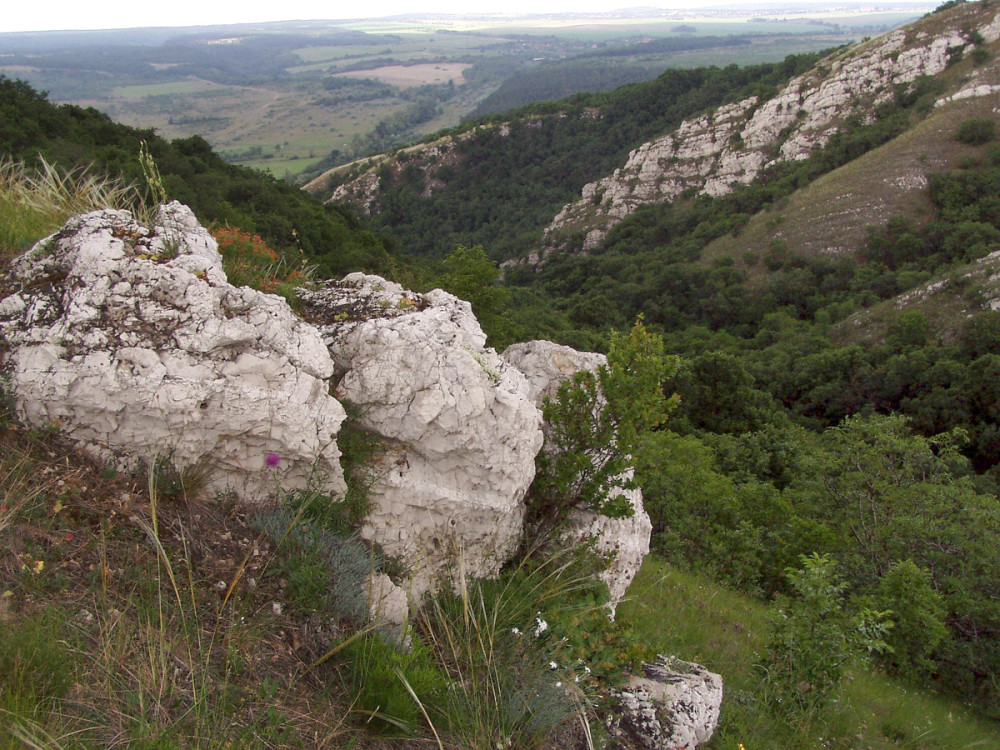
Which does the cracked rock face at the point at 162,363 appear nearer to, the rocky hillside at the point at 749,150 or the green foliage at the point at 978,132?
the rocky hillside at the point at 749,150

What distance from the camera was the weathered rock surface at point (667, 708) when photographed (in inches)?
168

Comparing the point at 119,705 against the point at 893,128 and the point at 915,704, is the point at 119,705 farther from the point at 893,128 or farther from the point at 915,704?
the point at 893,128

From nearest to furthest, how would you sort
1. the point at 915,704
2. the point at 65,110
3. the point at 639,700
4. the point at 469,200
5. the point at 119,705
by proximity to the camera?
the point at 119,705
the point at 639,700
the point at 915,704
the point at 65,110
the point at 469,200

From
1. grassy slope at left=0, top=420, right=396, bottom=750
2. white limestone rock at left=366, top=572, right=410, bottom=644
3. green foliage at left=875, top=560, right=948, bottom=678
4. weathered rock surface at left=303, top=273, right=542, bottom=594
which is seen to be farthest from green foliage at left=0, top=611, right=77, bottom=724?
green foliage at left=875, top=560, right=948, bottom=678

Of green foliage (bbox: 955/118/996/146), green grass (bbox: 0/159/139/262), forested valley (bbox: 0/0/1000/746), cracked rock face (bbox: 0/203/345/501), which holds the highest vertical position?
green foliage (bbox: 955/118/996/146)

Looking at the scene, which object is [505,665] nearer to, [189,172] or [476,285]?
[476,285]

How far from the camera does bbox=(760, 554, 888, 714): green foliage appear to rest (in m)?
5.41

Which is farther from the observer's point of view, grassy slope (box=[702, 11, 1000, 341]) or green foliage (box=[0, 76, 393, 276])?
grassy slope (box=[702, 11, 1000, 341])

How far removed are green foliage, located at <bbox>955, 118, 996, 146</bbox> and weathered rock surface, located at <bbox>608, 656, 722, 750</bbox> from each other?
68263 mm

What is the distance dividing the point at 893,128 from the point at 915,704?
2803 inches

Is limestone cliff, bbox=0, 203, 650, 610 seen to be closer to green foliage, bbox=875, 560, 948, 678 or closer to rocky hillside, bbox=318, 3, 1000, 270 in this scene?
green foliage, bbox=875, 560, 948, 678

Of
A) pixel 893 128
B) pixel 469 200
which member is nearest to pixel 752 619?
pixel 893 128

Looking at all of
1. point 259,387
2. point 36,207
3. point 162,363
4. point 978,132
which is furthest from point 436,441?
point 978,132

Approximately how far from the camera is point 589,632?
4746mm
